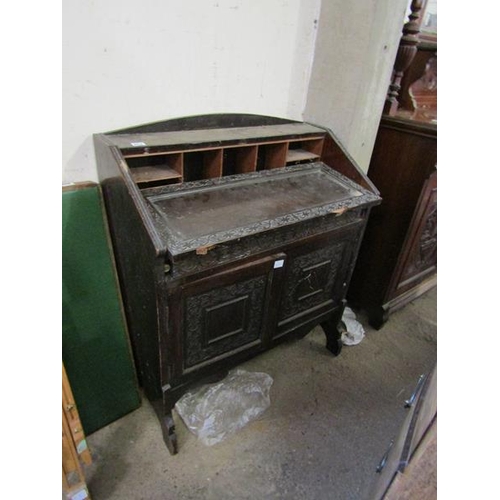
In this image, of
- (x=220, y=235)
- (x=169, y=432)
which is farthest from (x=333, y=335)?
(x=220, y=235)

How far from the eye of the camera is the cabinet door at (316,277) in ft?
4.66

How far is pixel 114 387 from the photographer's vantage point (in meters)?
1.51

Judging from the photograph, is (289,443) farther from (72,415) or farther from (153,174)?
(153,174)

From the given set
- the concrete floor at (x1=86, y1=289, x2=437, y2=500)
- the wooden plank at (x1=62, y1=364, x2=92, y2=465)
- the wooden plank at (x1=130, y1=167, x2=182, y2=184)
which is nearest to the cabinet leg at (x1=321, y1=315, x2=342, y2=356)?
the concrete floor at (x1=86, y1=289, x2=437, y2=500)

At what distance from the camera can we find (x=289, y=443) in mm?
1532

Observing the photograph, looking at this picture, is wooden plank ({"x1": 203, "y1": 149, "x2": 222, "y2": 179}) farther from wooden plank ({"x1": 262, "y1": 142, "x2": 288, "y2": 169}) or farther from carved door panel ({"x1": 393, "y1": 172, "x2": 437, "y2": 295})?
carved door panel ({"x1": 393, "y1": 172, "x2": 437, "y2": 295})

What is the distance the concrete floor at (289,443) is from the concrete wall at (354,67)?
1.12 metres

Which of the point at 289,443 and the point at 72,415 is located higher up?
the point at 72,415

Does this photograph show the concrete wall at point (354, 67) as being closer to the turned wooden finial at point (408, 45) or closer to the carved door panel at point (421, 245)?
the turned wooden finial at point (408, 45)

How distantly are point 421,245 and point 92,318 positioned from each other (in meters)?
1.73

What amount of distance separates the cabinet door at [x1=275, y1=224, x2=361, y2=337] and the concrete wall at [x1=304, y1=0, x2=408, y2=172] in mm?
515

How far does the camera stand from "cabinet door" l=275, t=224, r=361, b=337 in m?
1.42

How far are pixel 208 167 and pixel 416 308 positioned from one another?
71.2 inches
